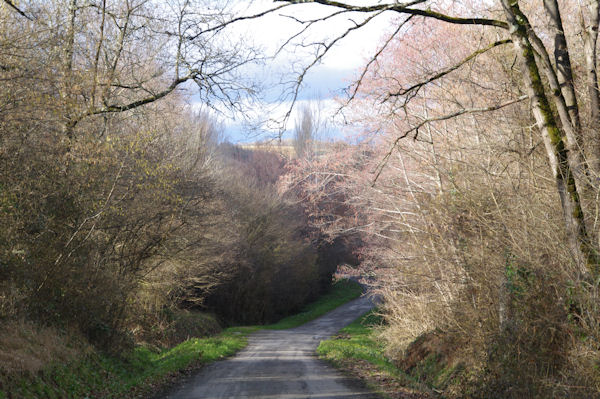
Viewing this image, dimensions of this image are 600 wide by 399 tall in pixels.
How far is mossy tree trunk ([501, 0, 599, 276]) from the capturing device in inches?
279

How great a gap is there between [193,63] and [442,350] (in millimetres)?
9237

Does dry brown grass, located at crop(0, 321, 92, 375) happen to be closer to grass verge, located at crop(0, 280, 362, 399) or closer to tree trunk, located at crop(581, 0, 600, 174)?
grass verge, located at crop(0, 280, 362, 399)

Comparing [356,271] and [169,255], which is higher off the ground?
[169,255]

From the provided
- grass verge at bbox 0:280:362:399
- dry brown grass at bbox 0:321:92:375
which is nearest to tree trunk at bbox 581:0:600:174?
grass verge at bbox 0:280:362:399

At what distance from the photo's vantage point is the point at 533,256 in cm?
760

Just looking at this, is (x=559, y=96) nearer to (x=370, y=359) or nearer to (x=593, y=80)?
(x=593, y=80)

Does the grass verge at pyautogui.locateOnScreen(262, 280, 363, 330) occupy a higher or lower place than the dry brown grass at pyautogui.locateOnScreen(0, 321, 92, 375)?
lower

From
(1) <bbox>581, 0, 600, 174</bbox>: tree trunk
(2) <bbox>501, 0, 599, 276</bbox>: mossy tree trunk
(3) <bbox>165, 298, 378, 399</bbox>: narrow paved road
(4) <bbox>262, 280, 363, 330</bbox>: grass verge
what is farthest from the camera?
(4) <bbox>262, 280, 363, 330</bbox>: grass verge

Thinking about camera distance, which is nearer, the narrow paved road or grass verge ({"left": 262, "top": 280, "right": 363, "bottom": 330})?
the narrow paved road

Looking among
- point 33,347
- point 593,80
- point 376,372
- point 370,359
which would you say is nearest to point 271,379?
point 376,372

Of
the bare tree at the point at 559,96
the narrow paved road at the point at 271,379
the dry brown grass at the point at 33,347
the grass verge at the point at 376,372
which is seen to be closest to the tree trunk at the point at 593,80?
the bare tree at the point at 559,96

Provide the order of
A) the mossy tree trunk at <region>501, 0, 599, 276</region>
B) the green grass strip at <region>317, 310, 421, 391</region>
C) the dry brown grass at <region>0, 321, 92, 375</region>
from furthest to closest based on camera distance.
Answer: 1. the green grass strip at <region>317, 310, 421, 391</region>
2. the dry brown grass at <region>0, 321, 92, 375</region>
3. the mossy tree trunk at <region>501, 0, 599, 276</region>

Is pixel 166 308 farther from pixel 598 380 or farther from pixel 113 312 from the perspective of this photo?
pixel 598 380

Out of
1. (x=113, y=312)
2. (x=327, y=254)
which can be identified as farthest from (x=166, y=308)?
(x=327, y=254)
